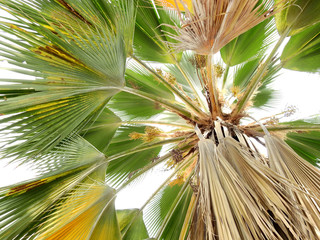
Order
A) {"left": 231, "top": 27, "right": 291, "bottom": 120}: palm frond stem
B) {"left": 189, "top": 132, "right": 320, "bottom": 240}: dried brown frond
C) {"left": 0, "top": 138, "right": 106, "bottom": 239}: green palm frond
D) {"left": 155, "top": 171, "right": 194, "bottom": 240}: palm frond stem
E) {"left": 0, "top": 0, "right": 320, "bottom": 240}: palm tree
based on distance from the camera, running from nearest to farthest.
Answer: {"left": 189, "top": 132, "right": 320, "bottom": 240}: dried brown frond, {"left": 0, "top": 0, "right": 320, "bottom": 240}: palm tree, {"left": 0, "top": 138, "right": 106, "bottom": 239}: green palm frond, {"left": 231, "top": 27, "right": 291, "bottom": 120}: palm frond stem, {"left": 155, "top": 171, "right": 194, "bottom": 240}: palm frond stem

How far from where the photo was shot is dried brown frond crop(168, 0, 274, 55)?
1.20 meters

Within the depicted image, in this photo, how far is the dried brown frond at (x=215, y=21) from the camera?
1200 mm

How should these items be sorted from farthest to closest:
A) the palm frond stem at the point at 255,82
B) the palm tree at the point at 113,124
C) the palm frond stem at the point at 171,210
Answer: the palm frond stem at the point at 171,210, the palm frond stem at the point at 255,82, the palm tree at the point at 113,124

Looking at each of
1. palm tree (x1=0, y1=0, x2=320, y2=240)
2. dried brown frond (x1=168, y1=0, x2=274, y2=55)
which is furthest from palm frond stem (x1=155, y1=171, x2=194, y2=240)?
dried brown frond (x1=168, y1=0, x2=274, y2=55)

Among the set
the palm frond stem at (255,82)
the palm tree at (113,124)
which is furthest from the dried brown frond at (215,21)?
the palm frond stem at (255,82)

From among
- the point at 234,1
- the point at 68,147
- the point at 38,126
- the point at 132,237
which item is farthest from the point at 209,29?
the point at 132,237

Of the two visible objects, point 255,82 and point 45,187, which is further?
point 255,82

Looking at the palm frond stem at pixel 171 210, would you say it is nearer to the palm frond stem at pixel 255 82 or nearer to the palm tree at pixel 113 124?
the palm tree at pixel 113 124

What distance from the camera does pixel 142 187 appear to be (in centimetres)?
300

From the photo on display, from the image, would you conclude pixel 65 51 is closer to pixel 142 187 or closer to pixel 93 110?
pixel 93 110

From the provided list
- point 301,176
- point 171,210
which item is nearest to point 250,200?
point 301,176

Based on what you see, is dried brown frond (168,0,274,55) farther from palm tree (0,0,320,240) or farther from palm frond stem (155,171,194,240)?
palm frond stem (155,171,194,240)

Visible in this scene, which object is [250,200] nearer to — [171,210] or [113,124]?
[171,210]

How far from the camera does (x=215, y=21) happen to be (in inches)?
50.0
